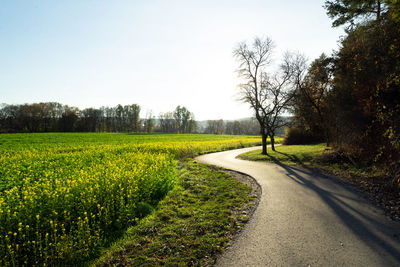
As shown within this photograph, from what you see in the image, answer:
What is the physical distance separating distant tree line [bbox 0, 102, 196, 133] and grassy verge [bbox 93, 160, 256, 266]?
9082cm

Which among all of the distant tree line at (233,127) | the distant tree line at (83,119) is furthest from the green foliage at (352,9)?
the distant tree line at (233,127)

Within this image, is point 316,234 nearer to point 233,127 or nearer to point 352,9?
point 352,9

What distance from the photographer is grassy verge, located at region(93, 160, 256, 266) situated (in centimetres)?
419

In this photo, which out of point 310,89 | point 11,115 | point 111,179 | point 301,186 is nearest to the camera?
point 111,179

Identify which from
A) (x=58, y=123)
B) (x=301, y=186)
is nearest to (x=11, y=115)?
(x=58, y=123)

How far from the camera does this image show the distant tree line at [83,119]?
237ft

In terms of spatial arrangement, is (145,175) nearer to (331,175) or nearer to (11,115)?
(331,175)

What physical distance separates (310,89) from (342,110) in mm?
10551

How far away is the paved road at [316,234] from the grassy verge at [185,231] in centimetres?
49

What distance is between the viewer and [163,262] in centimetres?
405

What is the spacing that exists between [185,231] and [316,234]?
11.4 ft

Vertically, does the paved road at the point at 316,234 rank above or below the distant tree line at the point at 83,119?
below

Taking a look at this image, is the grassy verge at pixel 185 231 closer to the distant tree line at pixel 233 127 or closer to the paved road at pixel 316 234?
the paved road at pixel 316 234

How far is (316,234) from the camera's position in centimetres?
479
